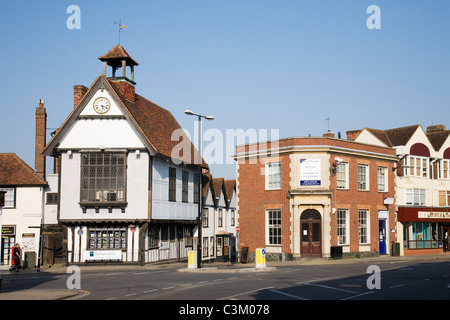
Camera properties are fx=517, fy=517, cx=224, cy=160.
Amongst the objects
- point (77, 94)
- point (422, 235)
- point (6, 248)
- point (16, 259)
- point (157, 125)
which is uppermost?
point (77, 94)

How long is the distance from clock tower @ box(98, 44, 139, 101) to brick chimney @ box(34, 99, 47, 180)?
6117mm

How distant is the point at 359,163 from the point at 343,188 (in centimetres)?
283

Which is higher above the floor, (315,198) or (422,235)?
(315,198)

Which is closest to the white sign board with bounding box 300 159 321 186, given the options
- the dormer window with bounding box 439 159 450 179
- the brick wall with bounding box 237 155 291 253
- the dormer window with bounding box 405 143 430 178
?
the brick wall with bounding box 237 155 291 253

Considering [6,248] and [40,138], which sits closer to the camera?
[6,248]

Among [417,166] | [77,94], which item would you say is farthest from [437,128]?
[77,94]

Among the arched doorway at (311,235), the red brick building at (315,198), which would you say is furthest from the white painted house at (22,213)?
the arched doorway at (311,235)

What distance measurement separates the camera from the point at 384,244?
136 ft

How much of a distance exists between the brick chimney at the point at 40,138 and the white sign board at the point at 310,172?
→ 1994 cm

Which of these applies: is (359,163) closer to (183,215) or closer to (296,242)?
(296,242)

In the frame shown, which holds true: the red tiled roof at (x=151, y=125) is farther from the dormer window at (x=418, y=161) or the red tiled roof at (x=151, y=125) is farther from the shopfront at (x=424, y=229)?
the shopfront at (x=424, y=229)

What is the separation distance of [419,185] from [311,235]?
14451 millimetres

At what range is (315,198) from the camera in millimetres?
36250

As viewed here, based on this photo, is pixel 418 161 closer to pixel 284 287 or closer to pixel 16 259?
pixel 284 287
